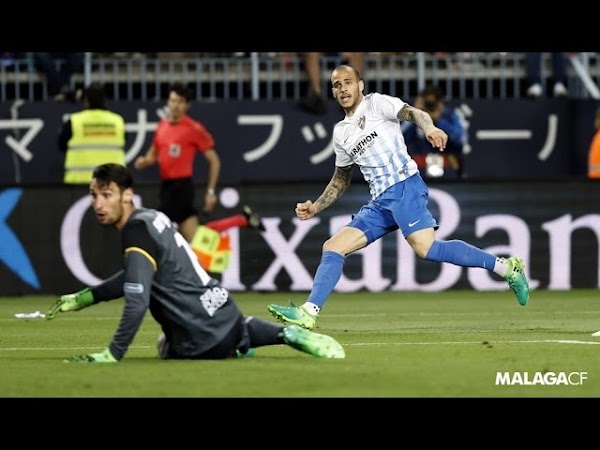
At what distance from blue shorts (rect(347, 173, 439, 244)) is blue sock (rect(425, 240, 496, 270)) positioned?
17cm

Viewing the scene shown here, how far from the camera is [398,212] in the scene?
1109cm

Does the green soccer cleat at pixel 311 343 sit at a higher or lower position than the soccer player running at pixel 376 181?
lower

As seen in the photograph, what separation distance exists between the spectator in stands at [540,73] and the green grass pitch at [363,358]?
4.84 meters

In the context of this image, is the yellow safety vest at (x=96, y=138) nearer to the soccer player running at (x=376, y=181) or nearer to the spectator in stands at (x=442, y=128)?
the spectator in stands at (x=442, y=128)

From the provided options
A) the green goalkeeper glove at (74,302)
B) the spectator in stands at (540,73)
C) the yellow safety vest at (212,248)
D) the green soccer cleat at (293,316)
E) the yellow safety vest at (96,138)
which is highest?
the spectator in stands at (540,73)

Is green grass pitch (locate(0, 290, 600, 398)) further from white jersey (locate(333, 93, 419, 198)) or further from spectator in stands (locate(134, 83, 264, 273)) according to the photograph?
spectator in stands (locate(134, 83, 264, 273))

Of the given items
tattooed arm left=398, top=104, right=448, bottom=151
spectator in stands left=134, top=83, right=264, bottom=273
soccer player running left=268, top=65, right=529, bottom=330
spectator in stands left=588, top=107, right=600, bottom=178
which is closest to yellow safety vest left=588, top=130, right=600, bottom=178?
spectator in stands left=588, top=107, right=600, bottom=178

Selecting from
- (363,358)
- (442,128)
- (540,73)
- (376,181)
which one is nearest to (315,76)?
(442,128)

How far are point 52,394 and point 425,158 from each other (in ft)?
33.3

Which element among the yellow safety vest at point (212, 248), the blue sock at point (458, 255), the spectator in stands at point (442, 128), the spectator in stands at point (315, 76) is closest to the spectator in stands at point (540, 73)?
the spectator in stands at point (442, 128)

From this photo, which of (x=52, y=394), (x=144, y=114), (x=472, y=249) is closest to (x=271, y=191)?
(x=144, y=114)

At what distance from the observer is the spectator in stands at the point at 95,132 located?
645 inches

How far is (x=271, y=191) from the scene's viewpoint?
16.7 meters

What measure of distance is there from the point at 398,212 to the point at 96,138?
20.2 feet
